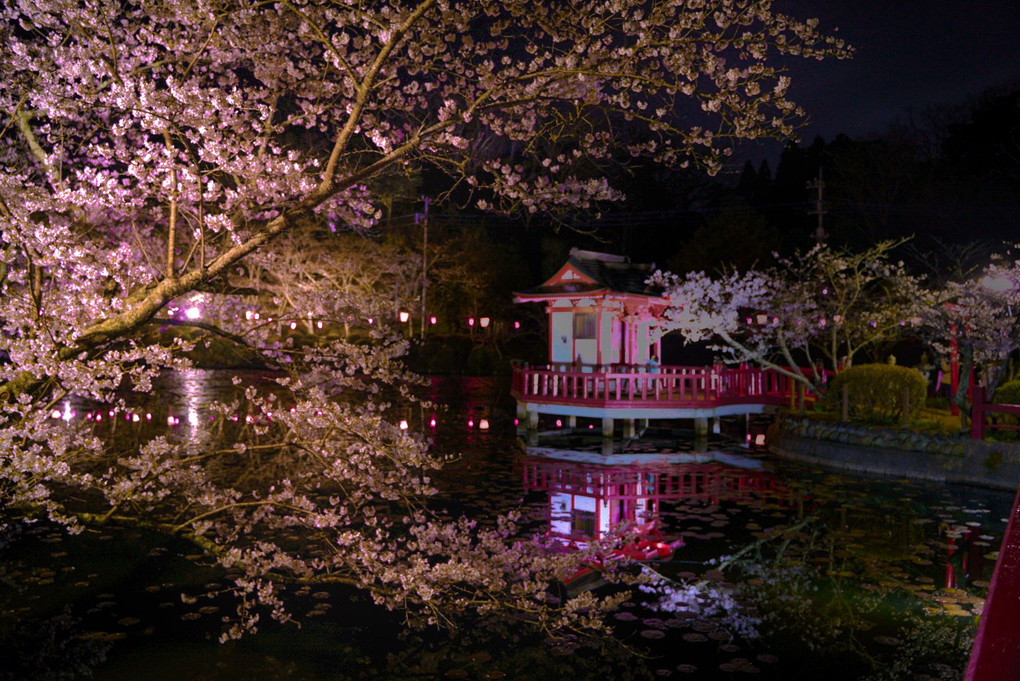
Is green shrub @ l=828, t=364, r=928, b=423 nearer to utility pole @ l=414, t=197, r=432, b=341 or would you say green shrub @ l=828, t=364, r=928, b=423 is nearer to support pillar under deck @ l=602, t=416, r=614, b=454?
support pillar under deck @ l=602, t=416, r=614, b=454

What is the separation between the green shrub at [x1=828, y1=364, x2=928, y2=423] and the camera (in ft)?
53.2

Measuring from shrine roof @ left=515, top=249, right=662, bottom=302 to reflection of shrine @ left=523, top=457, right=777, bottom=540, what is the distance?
5607mm

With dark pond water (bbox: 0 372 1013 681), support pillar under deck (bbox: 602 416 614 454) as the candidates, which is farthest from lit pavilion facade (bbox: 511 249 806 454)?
dark pond water (bbox: 0 372 1013 681)

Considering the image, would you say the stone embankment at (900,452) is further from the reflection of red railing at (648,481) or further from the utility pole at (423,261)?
the utility pole at (423,261)

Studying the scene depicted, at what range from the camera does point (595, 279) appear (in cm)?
2062

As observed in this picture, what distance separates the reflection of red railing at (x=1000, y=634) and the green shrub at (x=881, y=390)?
1517 cm

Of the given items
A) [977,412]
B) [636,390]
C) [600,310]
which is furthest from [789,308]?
[977,412]

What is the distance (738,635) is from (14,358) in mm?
6947

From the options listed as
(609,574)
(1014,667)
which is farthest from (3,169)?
(1014,667)

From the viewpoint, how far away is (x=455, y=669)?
5883mm

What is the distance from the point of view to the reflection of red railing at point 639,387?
17672 millimetres

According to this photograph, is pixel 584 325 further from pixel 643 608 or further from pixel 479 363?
pixel 479 363

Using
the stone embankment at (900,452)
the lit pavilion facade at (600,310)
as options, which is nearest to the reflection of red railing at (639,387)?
the lit pavilion facade at (600,310)

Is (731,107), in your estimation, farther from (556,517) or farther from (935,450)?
(935,450)
